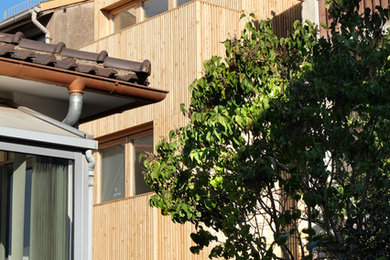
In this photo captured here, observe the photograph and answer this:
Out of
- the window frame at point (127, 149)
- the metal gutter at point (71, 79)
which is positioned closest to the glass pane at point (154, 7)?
the window frame at point (127, 149)

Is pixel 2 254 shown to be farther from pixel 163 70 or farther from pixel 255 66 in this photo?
pixel 163 70

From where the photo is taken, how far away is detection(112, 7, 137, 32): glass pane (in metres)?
22.0

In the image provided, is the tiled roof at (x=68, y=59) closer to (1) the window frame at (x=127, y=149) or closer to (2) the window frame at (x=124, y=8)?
(1) the window frame at (x=127, y=149)

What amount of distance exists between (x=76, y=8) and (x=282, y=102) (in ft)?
46.1

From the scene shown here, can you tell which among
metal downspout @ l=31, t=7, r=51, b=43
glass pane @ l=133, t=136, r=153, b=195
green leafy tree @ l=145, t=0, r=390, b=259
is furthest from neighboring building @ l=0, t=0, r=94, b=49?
green leafy tree @ l=145, t=0, r=390, b=259

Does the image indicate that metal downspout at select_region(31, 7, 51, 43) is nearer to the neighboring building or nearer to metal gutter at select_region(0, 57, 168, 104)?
the neighboring building

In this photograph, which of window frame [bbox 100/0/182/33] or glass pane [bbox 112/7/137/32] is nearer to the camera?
window frame [bbox 100/0/182/33]

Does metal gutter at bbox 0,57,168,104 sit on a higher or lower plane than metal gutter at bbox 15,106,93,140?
higher

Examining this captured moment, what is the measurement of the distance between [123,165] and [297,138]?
10.7 m

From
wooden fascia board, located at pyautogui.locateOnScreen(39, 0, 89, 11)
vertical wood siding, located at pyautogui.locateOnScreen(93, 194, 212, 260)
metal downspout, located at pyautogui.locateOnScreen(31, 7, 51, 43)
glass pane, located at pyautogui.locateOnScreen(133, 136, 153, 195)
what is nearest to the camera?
vertical wood siding, located at pyautogui.locateOnScreen(93, 194, 212, 260)

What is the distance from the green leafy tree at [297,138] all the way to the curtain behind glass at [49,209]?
2.28 metres

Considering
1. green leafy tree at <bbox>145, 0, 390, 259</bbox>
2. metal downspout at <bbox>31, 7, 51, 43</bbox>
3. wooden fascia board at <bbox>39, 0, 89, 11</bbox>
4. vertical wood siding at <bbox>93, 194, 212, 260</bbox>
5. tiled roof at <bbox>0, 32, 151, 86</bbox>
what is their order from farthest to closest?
1. metal downspout at <bbox>31, 7, 51, 43</bbox>
2. wooden fascia board at <bbox>39, 0, 89, 11</bbox>
3. vertical wood siding at <bbox>93, 194, 212, 260</bbox>
4. green leafy tree at <bbox>145, 0, 390, 259</bbox>
5. tiled roof at <bbox>0, 32, 151, 86</bbox>

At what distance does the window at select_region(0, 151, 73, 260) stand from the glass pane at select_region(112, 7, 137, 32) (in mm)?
12776

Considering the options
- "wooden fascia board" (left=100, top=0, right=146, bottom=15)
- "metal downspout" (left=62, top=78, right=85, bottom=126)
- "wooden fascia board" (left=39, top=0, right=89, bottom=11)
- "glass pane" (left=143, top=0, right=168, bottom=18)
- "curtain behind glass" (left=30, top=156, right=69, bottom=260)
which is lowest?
"curtain behind glass" (left=30, top=156, right=69, bottom=260)
